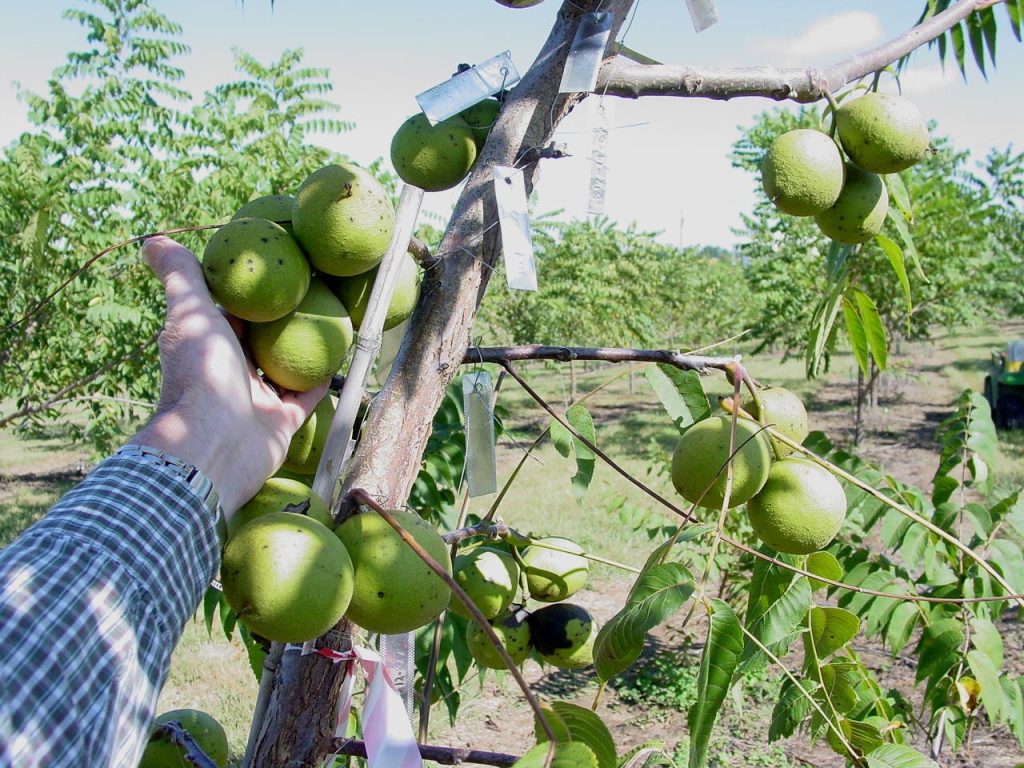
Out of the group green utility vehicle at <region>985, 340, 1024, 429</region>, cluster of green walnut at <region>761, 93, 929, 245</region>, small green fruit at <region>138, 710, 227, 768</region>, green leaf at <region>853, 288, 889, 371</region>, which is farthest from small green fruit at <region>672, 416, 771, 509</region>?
green utility vehicle at <region>985, 340, 1024, 429</region>

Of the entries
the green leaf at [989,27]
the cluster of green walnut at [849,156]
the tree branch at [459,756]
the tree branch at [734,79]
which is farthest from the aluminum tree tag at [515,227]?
the green leaf at [989,27]

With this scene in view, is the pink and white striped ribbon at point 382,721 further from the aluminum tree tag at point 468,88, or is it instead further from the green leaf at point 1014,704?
the green leaf at point 1014,704

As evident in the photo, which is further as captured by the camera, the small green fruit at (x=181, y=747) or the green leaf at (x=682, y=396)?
the green leaf at (x=682, y=396)

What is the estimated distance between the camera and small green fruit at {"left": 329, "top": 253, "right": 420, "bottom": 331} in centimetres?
137

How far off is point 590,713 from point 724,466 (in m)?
0.56

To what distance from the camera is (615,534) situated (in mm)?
9328

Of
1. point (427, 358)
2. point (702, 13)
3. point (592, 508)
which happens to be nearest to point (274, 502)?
point (427, 358)

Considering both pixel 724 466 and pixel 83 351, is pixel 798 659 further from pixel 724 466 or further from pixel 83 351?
pixel 83 351

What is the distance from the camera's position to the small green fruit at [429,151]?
1428mm

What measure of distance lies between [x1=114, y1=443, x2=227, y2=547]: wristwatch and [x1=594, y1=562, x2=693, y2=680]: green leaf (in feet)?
1.86

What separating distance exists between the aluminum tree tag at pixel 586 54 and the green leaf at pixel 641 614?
0.77 meters

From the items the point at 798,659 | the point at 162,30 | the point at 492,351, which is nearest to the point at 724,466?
the point at 492,351

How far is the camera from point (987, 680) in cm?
236

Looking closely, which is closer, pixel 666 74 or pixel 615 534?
pixel 666 74
